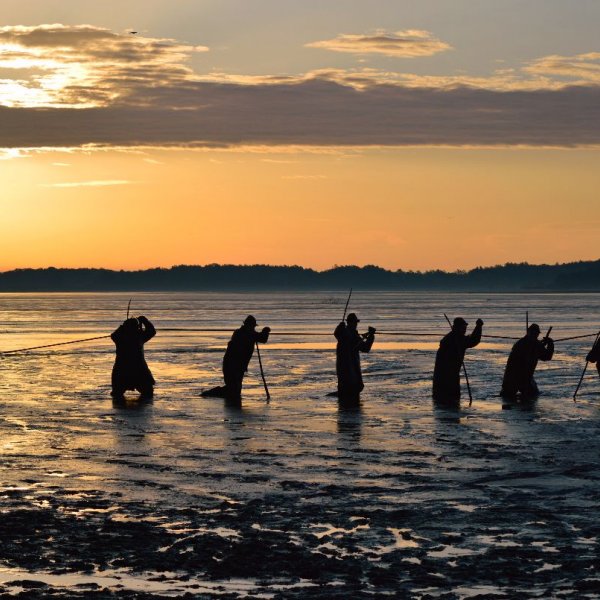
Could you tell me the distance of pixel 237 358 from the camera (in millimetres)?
21703

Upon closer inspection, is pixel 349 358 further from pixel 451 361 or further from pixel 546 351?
pixel 546 351

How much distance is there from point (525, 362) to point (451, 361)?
1.50m

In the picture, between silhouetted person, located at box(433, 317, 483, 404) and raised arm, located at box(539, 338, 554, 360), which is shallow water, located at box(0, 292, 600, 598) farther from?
raised arm, located at box(539, 338, 554, 360)

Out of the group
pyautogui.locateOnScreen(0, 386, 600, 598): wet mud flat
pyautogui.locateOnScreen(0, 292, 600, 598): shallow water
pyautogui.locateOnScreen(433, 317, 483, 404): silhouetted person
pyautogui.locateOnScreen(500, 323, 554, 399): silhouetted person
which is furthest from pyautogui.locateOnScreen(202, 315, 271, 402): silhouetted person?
pyautogui.locateOnScreen(0, 386, 600, 598): wet mud flat

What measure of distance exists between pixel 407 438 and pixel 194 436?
2877mm

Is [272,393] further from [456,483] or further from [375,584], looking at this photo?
[375,584]

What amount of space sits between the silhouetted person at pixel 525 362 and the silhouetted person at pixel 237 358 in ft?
14.7

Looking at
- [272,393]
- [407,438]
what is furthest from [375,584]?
[272,393]

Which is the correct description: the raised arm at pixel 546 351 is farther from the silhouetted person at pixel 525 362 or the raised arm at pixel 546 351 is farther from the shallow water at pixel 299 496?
the shallow water at pixel 299 496

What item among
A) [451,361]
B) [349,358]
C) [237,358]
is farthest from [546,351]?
[237,358]

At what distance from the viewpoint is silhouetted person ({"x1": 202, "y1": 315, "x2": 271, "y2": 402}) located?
71.1 ft

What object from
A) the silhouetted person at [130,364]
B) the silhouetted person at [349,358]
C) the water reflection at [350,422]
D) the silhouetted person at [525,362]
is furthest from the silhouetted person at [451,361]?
the silhouetted person at [130,364]

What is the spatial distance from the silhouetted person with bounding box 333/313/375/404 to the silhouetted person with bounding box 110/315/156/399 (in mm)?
3631

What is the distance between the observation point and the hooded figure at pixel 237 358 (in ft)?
71.1
